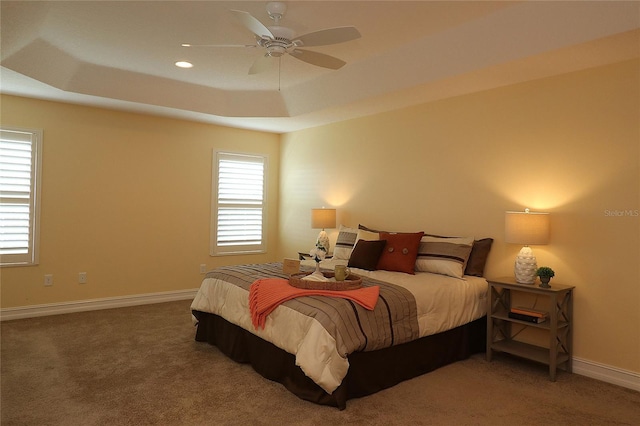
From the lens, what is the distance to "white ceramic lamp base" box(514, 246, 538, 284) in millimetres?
3555

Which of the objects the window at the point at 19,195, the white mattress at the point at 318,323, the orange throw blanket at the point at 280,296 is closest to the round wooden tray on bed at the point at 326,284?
the orange throw blanket at the point at 280,296

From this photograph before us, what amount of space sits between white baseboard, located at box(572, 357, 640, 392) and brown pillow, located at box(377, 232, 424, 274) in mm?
1513

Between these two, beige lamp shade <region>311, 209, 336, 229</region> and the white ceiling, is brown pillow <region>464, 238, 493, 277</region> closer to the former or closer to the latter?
the white ceiling

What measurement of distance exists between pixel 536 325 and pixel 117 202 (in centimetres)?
487

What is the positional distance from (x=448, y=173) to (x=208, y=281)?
2.65 metres

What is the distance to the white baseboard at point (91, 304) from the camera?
4879 millimetres

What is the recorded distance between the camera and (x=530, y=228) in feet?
11.5

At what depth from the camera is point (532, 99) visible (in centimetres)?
387

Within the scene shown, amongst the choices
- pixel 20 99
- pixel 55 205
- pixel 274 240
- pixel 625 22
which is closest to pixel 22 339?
pixel 55 205

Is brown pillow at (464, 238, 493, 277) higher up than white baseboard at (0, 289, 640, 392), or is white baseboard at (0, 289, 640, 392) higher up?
brown pillow at (464, 238, 493, 277)

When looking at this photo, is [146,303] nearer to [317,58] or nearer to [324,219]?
[324,219]

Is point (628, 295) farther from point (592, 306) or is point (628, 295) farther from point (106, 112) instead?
point (106, 112)

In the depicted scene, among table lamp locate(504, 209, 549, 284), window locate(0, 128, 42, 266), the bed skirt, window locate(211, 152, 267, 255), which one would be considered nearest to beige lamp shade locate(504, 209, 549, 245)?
table lamp locate(504, 209, 549, 284)

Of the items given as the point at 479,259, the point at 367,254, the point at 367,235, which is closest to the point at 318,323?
the point at 367,254
